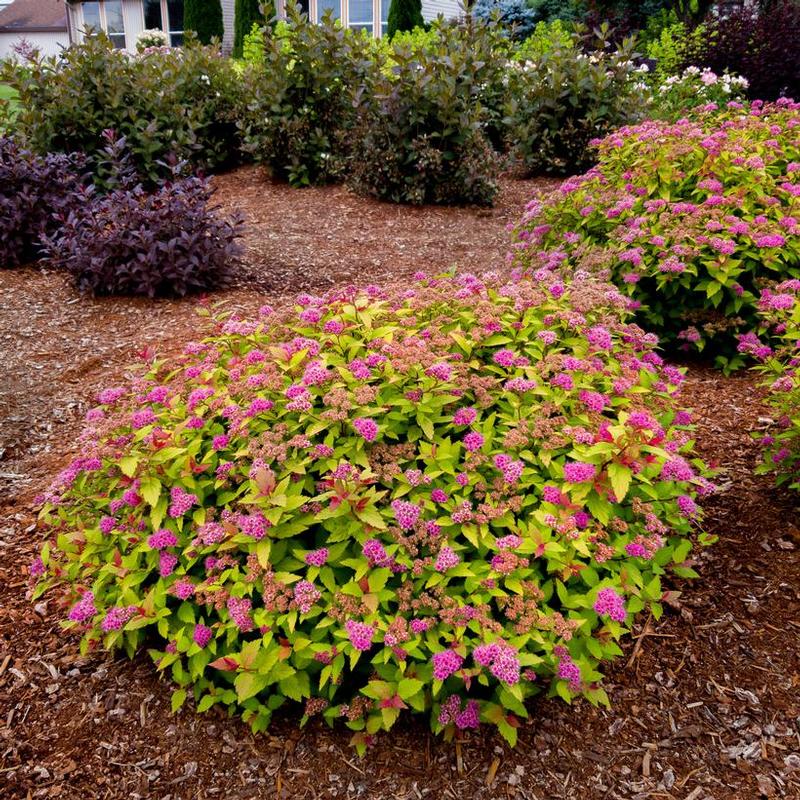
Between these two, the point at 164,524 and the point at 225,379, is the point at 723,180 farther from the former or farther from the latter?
the point at 164,524

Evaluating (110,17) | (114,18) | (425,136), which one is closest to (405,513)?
(425,136)

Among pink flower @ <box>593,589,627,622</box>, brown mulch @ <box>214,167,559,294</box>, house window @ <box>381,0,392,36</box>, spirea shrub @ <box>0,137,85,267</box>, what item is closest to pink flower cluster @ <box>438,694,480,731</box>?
pink flower @ <box>593,589,627,622</box>

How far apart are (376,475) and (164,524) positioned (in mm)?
679

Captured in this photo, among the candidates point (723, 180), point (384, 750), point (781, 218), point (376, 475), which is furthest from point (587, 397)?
point (723, 180)

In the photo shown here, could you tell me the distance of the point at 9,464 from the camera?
136 inches

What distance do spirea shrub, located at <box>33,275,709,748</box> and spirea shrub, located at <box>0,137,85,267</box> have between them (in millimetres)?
4311

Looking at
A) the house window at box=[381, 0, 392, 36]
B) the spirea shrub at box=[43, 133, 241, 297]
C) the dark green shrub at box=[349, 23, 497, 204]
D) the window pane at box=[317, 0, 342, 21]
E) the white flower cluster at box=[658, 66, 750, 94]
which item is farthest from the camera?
the window pane at box=[317, 0, 342, 21]

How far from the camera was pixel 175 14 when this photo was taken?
1069 inches

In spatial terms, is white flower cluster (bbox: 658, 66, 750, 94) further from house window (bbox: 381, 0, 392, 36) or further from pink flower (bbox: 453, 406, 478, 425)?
house window (bbox: 381, 0, 392, 36)

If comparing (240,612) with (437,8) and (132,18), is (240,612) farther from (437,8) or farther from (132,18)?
(132,18)

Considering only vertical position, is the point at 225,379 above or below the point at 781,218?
below

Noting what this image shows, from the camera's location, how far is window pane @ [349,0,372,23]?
23828 millimetres

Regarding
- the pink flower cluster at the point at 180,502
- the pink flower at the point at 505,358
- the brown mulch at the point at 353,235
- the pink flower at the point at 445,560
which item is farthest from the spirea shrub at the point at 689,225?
the pink flower cluster at the point at 180,502

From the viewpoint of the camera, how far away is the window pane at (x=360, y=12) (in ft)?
78.2
